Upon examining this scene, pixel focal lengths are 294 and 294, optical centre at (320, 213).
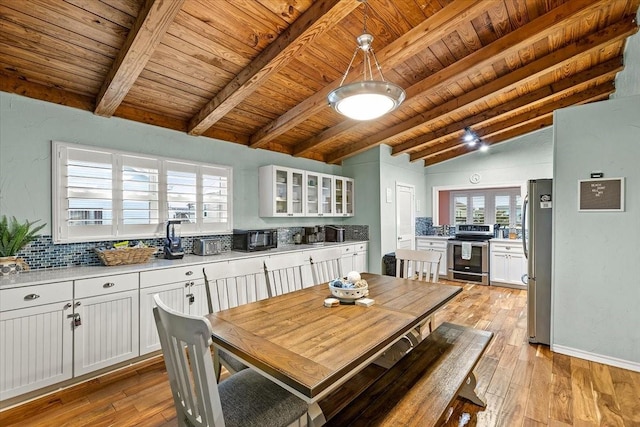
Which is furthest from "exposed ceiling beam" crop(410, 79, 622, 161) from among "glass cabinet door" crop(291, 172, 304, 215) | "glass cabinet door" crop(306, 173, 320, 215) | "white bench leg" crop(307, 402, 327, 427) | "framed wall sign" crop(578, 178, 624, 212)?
"white bench leg" crop(307, 402, 327, 427)

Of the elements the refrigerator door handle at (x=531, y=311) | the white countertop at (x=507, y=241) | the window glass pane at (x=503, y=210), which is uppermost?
the window glass pane at (x=503, y=210)

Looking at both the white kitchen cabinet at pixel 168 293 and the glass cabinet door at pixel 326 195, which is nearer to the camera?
the white kitchen cabinet at pixel 168 293

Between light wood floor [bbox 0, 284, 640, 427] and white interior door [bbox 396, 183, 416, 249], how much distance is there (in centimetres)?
304

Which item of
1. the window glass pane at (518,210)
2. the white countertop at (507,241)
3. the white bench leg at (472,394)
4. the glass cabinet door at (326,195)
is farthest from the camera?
the window glass pane at (518,210)

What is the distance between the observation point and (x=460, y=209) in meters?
6.49

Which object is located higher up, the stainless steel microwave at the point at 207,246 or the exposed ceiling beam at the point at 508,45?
the exposed ceiling beam at the point at 508,45

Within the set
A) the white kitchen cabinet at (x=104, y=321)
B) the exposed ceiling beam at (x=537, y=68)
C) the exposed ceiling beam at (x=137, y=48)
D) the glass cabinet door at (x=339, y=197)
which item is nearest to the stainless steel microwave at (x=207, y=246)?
the white kitchen cabinet at (x=104, y=321)

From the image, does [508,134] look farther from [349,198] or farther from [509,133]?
[349,198]

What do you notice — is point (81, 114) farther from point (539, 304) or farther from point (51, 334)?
point (539, 304)

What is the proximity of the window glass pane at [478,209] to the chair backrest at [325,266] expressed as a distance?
4353mm

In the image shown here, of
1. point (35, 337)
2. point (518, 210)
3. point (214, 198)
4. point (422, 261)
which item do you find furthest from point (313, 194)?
point (518, 210)

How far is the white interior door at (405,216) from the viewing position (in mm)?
5730

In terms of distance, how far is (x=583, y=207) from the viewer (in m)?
2.71

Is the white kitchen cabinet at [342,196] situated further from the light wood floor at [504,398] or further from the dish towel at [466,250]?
the light wood floor at [504,398]
